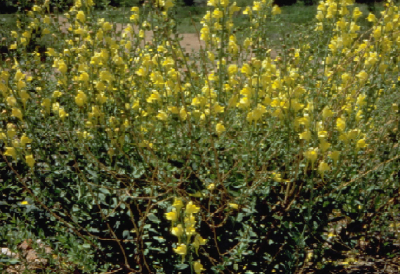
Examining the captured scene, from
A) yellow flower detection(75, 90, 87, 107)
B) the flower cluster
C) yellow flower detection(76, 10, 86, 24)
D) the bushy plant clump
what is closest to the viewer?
the flower cluster

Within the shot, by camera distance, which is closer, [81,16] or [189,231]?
[189,231]

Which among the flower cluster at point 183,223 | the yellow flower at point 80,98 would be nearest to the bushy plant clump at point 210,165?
the yellow flower at point 80,98

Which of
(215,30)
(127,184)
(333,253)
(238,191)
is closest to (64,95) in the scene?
(127,184)

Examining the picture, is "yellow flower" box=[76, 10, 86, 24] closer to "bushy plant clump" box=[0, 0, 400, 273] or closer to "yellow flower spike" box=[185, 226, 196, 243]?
"bushy plant clump" box=[0, 0, 400, 273]

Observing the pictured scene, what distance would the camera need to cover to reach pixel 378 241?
294cm

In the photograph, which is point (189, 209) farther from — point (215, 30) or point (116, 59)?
point (215, 30)

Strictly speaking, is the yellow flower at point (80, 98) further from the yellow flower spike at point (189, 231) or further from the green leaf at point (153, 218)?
the yellow flower spike at point (189, 231)

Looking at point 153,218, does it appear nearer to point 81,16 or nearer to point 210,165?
point 210,165

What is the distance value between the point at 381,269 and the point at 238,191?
125cm

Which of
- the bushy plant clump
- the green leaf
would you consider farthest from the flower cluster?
the green leaf

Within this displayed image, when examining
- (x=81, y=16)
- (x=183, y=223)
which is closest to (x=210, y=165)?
(x=183, y=223)

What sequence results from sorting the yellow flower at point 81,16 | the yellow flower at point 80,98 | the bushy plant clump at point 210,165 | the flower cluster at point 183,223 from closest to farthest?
the flower cluster at point 183,223 → the bushy plant clump at point 210,165 → the yellow flower at point 80,98 → the yellow flower at point 81,16

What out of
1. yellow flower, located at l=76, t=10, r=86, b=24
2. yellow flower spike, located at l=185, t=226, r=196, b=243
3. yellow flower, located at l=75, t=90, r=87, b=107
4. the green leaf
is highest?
yellow flower, located at l=76, t=10, r=86, b=24

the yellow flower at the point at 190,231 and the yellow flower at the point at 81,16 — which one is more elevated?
the yellow flower at the point at 81,16
